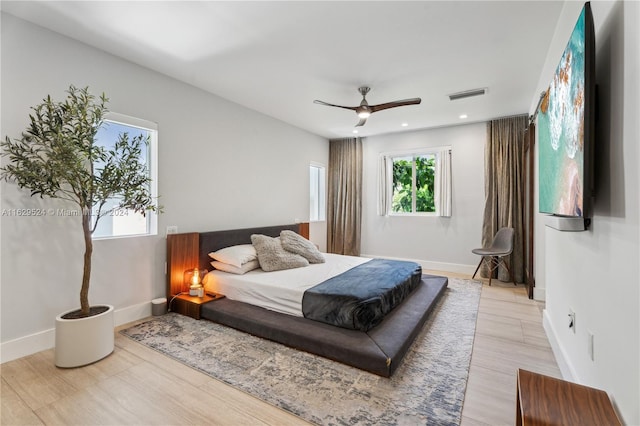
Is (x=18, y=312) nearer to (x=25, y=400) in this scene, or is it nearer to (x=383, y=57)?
(x=25, y=400)

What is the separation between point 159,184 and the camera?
3.18 m

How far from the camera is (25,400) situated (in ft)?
5.83

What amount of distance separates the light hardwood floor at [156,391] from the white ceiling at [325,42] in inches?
107

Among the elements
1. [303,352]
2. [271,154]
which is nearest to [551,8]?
[303,352]

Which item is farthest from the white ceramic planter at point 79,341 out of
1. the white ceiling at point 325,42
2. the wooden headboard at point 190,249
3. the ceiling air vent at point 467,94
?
the ceiling air vent at point 467,94

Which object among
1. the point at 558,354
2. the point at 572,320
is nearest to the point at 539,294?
the point at 558,354

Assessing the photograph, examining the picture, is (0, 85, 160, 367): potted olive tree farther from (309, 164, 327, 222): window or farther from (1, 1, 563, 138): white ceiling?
(309, 164, 327, 222): window

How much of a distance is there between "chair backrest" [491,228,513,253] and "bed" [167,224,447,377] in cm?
139

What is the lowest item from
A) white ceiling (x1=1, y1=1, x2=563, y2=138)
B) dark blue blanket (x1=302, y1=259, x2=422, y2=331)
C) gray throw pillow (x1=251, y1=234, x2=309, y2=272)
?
dark blue blanket (x1=302, y1=259, x2=422, y2=331)

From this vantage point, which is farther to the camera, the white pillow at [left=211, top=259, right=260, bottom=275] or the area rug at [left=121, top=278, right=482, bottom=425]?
the white pillow at [left=211, top=259, right=260, bottom=275]

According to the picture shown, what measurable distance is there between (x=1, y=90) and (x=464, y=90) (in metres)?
4.57

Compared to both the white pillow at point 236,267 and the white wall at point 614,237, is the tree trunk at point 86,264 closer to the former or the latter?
the white pillow at point 236,267

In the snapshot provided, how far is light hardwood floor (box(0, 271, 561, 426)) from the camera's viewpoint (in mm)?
1630

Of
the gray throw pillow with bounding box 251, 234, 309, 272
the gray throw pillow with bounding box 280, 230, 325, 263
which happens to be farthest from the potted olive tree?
the gray throw pillow with bounding box 280, 230, 325, 263
